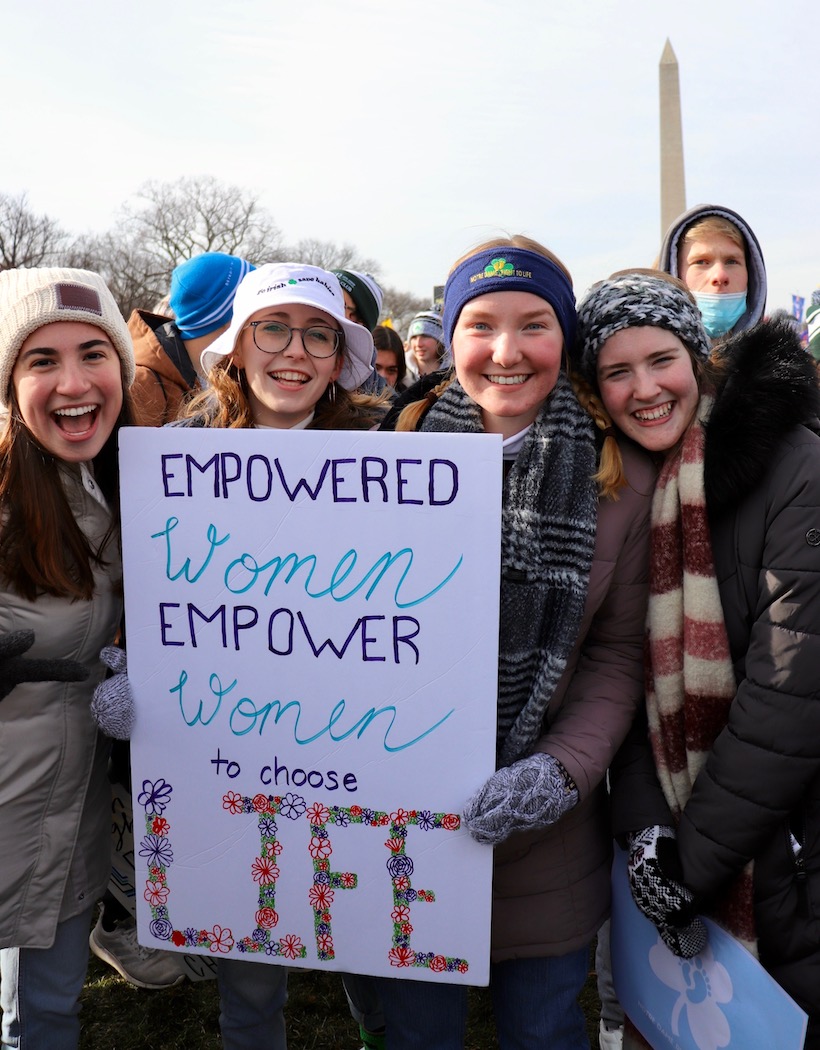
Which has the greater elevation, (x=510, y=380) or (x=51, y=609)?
(x=510, y=380)

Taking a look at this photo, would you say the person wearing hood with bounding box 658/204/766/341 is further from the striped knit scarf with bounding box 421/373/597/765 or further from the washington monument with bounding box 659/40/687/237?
the washington monument with bounding box 659/40/687/237

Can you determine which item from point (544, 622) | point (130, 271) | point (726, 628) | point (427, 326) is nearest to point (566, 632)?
point (544, 622)

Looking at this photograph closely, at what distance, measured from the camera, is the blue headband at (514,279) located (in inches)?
67.9

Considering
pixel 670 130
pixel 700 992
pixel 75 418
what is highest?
pixel 670 130

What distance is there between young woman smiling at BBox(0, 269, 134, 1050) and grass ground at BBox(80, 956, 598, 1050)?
91 cm

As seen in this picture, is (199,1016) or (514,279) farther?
(199,1016)

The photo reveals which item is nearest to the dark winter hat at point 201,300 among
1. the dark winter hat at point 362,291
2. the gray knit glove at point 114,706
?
the dark winter hat at point 362,291

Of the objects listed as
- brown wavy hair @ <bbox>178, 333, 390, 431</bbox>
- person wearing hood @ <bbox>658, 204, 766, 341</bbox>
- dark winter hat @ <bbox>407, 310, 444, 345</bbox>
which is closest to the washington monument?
dark winter hat @ <bbox>407, 310, 444, 345</bbox>

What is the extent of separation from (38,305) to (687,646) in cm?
146

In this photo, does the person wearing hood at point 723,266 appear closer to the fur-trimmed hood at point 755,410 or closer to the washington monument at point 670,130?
the fur-trimmed hood at point 755,410

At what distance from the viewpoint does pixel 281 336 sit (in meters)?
Answer: 2.06

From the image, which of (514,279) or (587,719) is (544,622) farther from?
(514,279)

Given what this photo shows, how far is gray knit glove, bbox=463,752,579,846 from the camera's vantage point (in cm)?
159

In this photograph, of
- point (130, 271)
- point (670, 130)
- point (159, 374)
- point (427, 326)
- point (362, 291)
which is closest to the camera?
point (159, 374)
